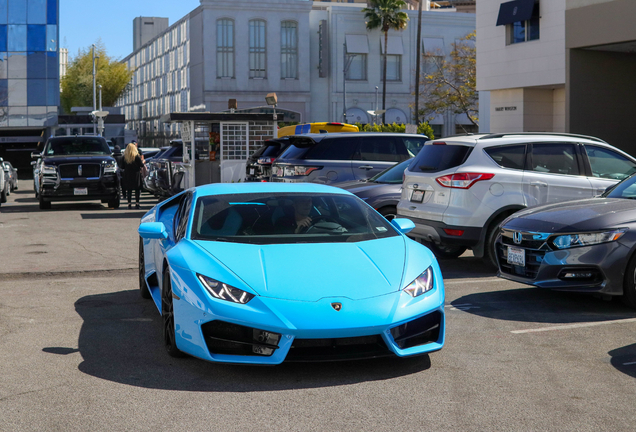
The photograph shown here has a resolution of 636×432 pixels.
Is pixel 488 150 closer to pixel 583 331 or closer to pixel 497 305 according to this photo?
pixel 497 305

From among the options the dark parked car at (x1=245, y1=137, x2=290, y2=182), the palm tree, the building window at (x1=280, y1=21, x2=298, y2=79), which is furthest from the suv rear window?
the building window at (x1=280, y1=21, x2=298, y2=79)

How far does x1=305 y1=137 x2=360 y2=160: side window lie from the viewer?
14.6 m

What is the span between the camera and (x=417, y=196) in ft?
33.3

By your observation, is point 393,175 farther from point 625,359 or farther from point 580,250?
point 625,359

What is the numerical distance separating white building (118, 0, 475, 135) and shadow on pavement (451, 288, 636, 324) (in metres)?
55.0

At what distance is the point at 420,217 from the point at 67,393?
6.06 meters

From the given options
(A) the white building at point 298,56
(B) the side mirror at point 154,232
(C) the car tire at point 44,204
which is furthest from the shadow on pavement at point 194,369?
(A) the white building at point 298,56

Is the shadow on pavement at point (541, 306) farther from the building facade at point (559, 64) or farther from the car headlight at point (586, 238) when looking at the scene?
the building facade at point (559, 64)

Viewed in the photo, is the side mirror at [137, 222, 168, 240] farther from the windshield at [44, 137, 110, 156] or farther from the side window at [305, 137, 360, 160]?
the windshield at [44, 137, 110, 156]

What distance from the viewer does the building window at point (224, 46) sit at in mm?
65188

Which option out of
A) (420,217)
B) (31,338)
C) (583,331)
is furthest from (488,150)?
(31,338)

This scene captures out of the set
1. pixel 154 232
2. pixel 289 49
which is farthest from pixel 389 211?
pixel 289 49

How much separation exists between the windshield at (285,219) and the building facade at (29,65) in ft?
179

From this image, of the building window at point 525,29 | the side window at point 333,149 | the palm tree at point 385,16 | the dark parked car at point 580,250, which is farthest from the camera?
the palm tree at point 385,16
